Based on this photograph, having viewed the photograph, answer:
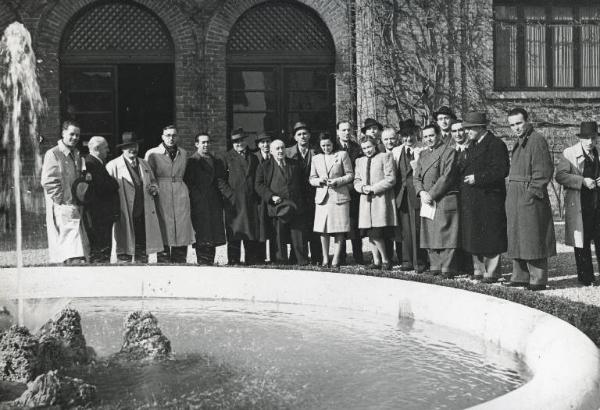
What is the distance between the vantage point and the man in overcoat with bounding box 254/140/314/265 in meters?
9.92

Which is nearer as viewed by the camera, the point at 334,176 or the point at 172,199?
the point at 334,176

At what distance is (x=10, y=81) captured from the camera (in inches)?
715

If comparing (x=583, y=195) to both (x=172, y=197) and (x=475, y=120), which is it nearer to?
(x=475, y=120)

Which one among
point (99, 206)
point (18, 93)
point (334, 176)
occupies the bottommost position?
point (99, 206)

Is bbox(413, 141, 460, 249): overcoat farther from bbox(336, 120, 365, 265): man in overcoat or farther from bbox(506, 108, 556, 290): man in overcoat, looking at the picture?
bbox(336, 120, 365, 265): man in overcoat

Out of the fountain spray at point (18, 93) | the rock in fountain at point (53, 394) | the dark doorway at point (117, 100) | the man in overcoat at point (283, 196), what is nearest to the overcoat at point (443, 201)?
the man in overcoat at point (283, 196)

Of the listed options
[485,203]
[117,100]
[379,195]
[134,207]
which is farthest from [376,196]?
[117,100]

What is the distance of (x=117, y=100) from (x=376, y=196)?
777cm

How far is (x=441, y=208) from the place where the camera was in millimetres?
8789

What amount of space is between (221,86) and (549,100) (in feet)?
20.9

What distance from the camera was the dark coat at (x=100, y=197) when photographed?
9086 mm

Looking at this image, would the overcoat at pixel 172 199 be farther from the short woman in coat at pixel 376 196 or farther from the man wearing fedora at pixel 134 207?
the short woman in coat at pixel 376 196

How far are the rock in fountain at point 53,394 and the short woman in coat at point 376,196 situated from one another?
563cm

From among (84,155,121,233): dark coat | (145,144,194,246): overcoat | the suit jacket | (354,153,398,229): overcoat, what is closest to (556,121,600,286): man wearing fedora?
(354,153,398,229): overcoat
